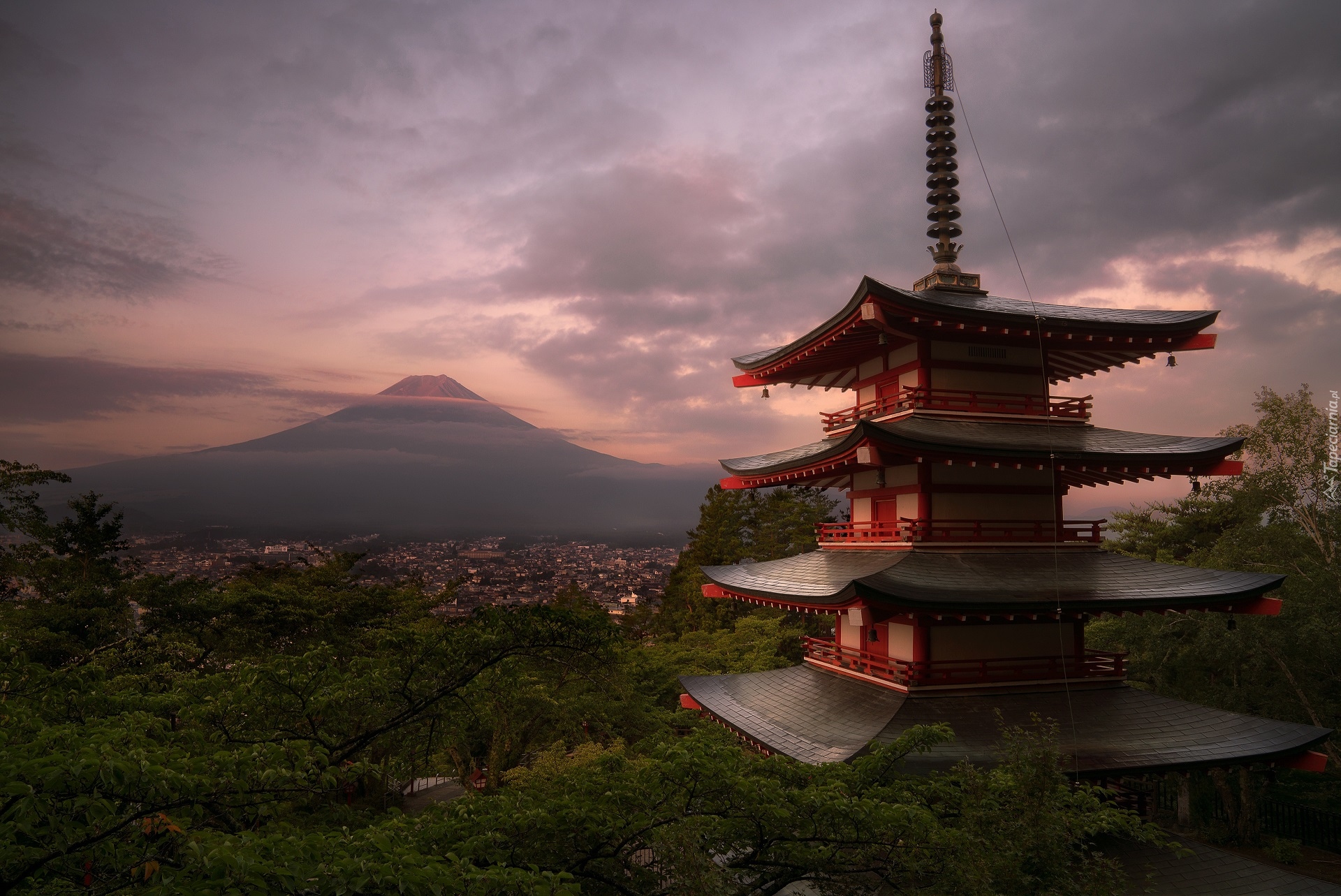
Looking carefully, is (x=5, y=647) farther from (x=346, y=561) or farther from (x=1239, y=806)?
(x=1239, y=806)

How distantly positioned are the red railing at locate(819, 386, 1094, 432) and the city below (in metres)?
9.54

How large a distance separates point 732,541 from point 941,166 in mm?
24272

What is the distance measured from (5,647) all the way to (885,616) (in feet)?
33.5

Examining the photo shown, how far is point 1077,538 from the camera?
12875mm

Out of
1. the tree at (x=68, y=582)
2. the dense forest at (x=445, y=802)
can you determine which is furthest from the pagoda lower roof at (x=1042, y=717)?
the tree at (x=68, y=582)

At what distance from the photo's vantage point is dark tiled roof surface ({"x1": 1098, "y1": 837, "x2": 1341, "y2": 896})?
8.70m

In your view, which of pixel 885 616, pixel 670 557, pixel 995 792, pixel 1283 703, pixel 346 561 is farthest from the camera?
pixel 670 557

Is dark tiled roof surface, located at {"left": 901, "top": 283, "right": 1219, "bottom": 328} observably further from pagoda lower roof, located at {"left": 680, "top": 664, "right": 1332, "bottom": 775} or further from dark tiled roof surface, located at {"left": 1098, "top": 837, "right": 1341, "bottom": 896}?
dark tiled roof surface, located at {"left": 1098, "top": 837, "right": 1341, "bottom": 896}

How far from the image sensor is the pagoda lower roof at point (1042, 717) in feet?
30.8

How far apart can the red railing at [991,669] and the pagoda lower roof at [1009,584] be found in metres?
1.22

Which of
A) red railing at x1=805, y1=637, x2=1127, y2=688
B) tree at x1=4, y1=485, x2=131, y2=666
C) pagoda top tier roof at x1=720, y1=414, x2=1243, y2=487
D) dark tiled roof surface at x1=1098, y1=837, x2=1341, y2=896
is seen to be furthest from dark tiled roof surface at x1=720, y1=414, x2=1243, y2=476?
tree at x1=4, y1=485, x2=131, y2=666

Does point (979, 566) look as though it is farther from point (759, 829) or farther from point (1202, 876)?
point (759, 829)

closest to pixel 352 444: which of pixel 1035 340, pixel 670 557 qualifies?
pixel 670 557

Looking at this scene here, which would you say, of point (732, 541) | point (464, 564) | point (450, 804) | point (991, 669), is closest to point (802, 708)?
point (991, 669)
